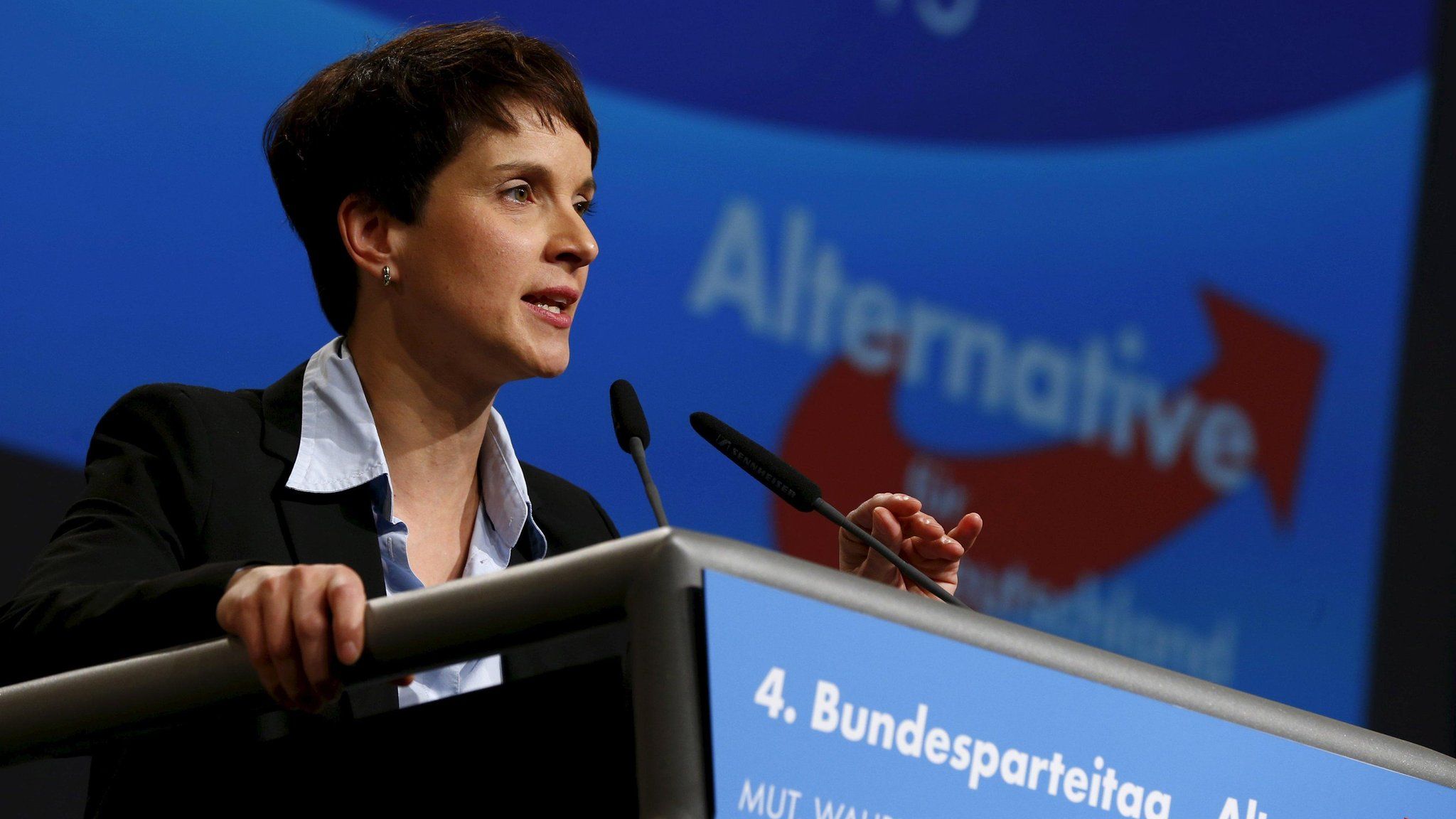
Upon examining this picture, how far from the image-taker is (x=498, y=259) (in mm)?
1491

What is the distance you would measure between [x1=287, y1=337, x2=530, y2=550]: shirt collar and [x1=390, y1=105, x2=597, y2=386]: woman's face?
9 centimetres

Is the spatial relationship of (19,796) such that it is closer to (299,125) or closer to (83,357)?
(83,357)

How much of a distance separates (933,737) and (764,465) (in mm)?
524

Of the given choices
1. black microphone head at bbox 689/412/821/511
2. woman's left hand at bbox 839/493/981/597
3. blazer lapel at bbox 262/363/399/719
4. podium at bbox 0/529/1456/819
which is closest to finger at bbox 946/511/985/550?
woman's left hand at bbox 839/493/981/597

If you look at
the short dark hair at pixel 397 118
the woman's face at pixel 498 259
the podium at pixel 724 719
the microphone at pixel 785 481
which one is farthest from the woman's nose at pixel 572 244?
the podium at pixel 724 719

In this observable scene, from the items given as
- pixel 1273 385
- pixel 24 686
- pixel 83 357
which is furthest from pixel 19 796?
pixel 1273 385

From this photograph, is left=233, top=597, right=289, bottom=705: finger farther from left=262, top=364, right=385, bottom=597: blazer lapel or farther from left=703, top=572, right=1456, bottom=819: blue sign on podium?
left=262, top=364, right=385, bottom=597: blazer lapel

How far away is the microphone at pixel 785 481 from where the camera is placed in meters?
1.21

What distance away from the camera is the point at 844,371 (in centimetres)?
249

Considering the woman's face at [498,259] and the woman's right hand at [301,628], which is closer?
the woman's right hand at [301,628]

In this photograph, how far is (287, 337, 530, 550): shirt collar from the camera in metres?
1.39

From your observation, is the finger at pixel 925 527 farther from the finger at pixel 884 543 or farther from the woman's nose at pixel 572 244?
the woman's nose at pixel 572 244

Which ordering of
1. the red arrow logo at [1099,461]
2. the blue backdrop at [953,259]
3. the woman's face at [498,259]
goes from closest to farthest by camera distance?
the woman's face at [498,259], the blue backdrop at [953,259], the red arrow logo at [1099,461]

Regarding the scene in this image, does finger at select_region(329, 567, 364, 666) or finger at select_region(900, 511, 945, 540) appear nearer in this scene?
finger at select_region(329, 567, 364, 666)
